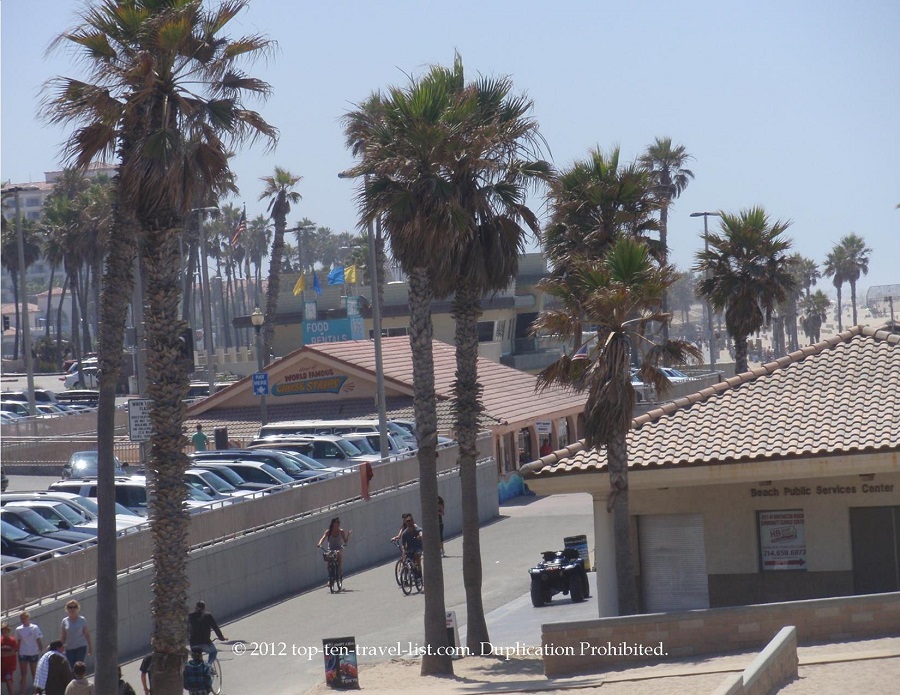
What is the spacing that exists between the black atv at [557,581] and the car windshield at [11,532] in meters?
9.49

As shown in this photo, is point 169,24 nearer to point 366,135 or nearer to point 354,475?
point 366,135

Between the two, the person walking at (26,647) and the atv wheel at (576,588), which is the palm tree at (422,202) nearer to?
the atv wheel at (576,588)

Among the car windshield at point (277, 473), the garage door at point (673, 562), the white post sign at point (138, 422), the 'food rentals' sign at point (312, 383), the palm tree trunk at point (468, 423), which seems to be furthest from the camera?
the 'food rentals' sign at point (312, 383)

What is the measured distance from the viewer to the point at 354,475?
28516 mm

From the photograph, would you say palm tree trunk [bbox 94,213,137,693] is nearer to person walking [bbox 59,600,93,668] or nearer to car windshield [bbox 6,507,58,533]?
person walking [bbox 59,600,93,668]

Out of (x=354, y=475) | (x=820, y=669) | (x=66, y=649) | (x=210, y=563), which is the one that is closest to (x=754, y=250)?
(x=354, y=475)

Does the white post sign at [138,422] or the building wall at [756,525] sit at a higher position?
the white post sign at [138,422]

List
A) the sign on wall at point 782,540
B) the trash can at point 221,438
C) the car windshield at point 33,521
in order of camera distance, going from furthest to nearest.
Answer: the trash can at point 221,438 → the car windshield at point 33,521 → the sign on wall at point 782,540

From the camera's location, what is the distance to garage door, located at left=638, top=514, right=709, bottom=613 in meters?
18.8

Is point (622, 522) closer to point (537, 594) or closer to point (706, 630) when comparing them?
point (706, 630)

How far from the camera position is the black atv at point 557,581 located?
22.1 metres

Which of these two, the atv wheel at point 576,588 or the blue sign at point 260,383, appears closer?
the atv wheel at point 576,588

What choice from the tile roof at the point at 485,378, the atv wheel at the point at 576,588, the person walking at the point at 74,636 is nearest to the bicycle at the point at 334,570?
the atv wheel at the point at 576,588

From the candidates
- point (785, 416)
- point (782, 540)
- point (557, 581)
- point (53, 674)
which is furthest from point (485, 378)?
point (53, 674)
